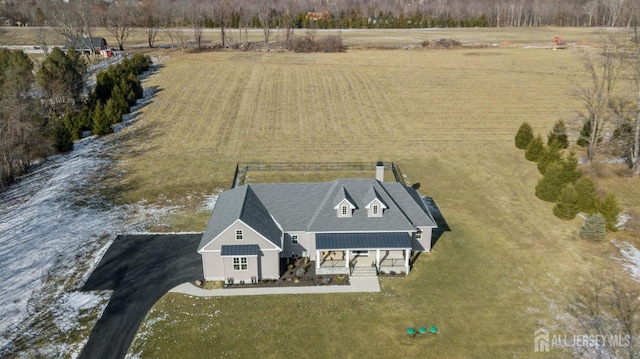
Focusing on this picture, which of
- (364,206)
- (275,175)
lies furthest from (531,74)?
(364,206)

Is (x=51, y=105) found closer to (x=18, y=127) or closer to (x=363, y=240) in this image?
(x=18, y=127)

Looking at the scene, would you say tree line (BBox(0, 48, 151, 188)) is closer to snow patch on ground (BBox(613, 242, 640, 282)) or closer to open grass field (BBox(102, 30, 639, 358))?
open grass field (BBox(102, 30, 639, 358))

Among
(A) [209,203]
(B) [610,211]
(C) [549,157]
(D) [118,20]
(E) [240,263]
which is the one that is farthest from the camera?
(D) [118,20]

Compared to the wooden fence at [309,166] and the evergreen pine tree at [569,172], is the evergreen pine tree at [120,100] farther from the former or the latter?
the evergreen pine tree at [569,172]

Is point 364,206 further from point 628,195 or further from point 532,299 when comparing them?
point 628,195

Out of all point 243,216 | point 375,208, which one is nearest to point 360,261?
point 375,208

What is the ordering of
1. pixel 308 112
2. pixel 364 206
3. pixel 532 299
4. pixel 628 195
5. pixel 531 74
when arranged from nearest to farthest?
pixel 532 299 < pixel 364 206 < pixel 628 195 < pixel 308 112 < pixel 531 74
